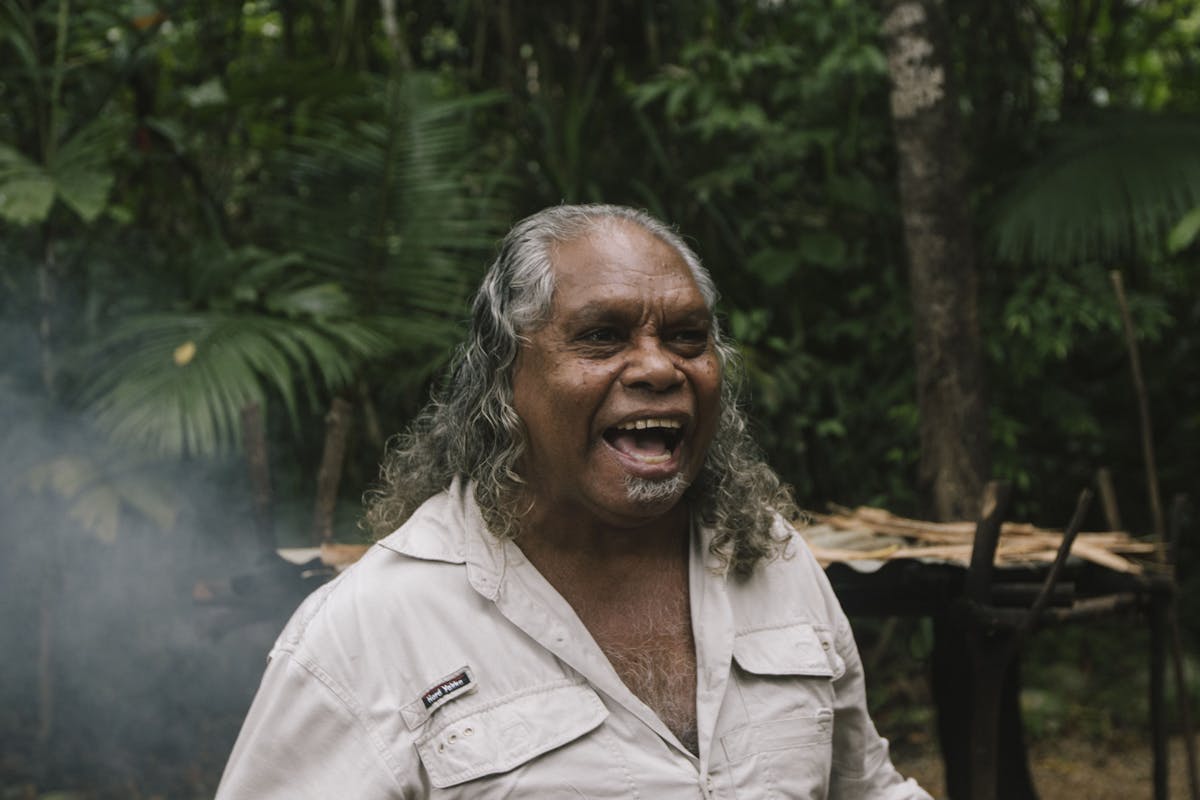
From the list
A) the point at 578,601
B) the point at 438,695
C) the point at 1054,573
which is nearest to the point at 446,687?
the point at 438,695

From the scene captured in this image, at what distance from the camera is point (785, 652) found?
1.98m

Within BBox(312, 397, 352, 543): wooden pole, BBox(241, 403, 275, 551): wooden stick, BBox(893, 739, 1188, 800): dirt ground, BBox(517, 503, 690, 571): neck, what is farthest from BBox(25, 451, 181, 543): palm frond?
BBox(893, 739, 1188, 800): dirt ground

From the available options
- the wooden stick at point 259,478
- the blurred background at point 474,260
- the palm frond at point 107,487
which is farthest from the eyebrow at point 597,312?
the palm frond at point 107,487

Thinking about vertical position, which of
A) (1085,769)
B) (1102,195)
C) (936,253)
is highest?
(1102,195)

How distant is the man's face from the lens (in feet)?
6.23

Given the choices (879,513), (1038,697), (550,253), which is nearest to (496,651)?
(550,253)

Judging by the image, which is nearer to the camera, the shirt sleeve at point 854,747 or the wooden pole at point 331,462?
the shirt sleeve at point 854,747

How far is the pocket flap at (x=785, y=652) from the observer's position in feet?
6.37

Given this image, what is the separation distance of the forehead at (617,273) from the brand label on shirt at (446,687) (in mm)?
580

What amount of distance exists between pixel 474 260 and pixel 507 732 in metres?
4.03

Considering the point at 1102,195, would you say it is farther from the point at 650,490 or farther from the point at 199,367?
the point at 650,490

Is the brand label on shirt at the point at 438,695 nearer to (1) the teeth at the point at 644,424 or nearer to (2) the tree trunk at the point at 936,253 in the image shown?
(1) the teeth at the point at 644,424

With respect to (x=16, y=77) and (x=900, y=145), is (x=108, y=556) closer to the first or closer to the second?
(x=16, y=77)

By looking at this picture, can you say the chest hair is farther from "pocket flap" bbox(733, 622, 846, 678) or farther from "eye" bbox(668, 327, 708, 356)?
"eye" bbox(668, 327, 708, 356)
